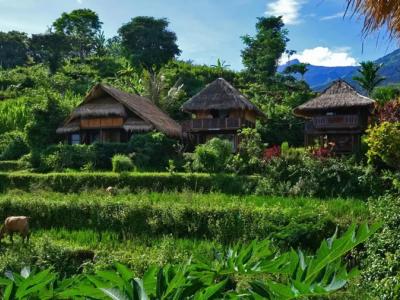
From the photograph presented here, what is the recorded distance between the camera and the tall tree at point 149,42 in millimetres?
53625

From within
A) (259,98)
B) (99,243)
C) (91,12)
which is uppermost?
(91,12)

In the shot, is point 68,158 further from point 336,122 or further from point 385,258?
point 385,258

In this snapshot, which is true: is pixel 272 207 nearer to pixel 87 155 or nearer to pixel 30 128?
pixel 87 155

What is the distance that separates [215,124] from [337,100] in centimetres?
650

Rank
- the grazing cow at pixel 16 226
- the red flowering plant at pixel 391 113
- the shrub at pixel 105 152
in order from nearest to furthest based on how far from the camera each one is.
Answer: the grazing cow at pixel 16 226
the red flowering plant at pixel 391 113
the shrub at pixel 105 152

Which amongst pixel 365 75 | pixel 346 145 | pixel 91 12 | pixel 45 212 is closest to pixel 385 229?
pixel 45 212

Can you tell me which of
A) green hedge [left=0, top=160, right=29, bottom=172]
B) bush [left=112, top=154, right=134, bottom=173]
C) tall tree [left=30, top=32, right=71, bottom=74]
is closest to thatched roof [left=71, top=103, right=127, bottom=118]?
green hedge [left=0, top=160, right=29, bottom=172]

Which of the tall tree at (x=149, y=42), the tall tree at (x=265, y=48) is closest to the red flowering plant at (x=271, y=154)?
Answer: the tall tree at (x=265, y=48)

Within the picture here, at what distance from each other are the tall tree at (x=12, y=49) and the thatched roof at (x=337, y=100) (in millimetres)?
44499

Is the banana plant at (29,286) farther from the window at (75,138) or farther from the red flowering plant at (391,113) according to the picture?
the window at (75,138)

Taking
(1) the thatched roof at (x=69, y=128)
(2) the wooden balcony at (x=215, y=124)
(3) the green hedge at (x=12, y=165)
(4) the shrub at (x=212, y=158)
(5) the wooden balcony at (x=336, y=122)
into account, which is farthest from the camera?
(1) the thatched roof at (x=69, y=128)

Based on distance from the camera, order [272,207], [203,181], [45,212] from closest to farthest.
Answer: [272,207] → [45,212] → [203,181]

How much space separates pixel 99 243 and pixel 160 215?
2172mm

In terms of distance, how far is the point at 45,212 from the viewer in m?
17.0
